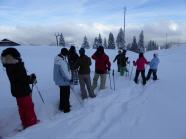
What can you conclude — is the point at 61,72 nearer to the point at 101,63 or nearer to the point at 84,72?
the point at 84,72

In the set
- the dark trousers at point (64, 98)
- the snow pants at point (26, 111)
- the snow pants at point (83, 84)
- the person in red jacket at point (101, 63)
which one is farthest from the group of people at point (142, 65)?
the snow pants at point (26, 111)

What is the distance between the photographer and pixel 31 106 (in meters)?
7.64

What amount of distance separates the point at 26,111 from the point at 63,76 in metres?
1.62

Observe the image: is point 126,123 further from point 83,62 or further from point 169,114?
point 83,62

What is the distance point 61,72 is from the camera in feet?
28.3

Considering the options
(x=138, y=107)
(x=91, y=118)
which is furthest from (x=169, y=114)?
(x=91, y=118)

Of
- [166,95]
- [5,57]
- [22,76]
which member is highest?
[5,57]

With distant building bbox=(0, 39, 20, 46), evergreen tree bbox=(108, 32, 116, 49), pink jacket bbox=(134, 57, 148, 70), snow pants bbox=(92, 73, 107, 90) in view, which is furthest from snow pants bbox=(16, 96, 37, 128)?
evergreen tree bbox=(108, 32, 116, 49)

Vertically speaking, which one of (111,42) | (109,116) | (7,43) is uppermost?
(7,43)

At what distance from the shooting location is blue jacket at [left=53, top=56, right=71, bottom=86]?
28.1 ft

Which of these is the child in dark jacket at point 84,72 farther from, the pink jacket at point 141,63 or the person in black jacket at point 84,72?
the pink jacket at point 141,63

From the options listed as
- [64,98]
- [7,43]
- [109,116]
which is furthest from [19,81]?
[7,43]

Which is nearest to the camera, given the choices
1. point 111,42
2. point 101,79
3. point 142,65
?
point 101,79

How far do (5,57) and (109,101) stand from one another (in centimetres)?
422
